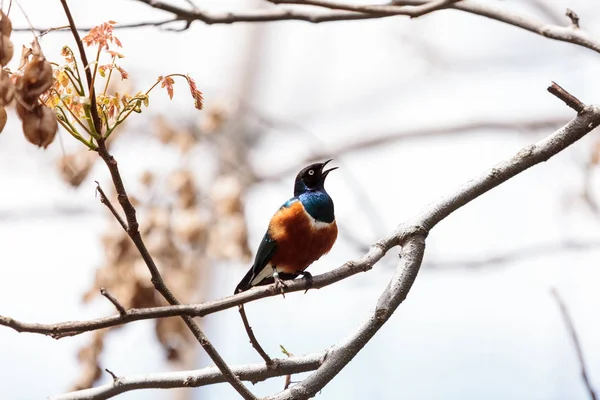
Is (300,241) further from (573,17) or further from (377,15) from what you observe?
(573,17)

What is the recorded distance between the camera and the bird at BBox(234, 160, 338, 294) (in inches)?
154

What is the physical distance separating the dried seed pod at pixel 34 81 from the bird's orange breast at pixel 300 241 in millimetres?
2215

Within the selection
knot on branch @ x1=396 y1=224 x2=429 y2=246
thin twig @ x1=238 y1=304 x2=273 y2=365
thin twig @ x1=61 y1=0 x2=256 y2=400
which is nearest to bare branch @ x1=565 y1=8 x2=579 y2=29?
knot on branch @ x1=396 y1=224 x2=429 y2=246

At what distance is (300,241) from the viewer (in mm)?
3922

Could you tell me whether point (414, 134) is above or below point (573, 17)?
above

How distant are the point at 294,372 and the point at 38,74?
1290 mm

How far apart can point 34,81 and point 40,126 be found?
11 cm

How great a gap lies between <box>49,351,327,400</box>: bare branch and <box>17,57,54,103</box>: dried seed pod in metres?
1.08

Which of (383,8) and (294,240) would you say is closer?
(383,8)

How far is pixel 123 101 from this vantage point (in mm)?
2029

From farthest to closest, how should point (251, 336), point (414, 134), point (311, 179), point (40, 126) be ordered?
point (414, 134)
point (311, 179)
point (251, 336)
point (40, 126)

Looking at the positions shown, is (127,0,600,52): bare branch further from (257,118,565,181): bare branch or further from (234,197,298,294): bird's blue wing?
(257,118,565,181): bare branch

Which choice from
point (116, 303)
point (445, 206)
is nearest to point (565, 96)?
point (445, 206)

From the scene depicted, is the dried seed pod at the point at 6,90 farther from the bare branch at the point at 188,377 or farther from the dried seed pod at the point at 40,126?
the bare branch at the point at 188,377
